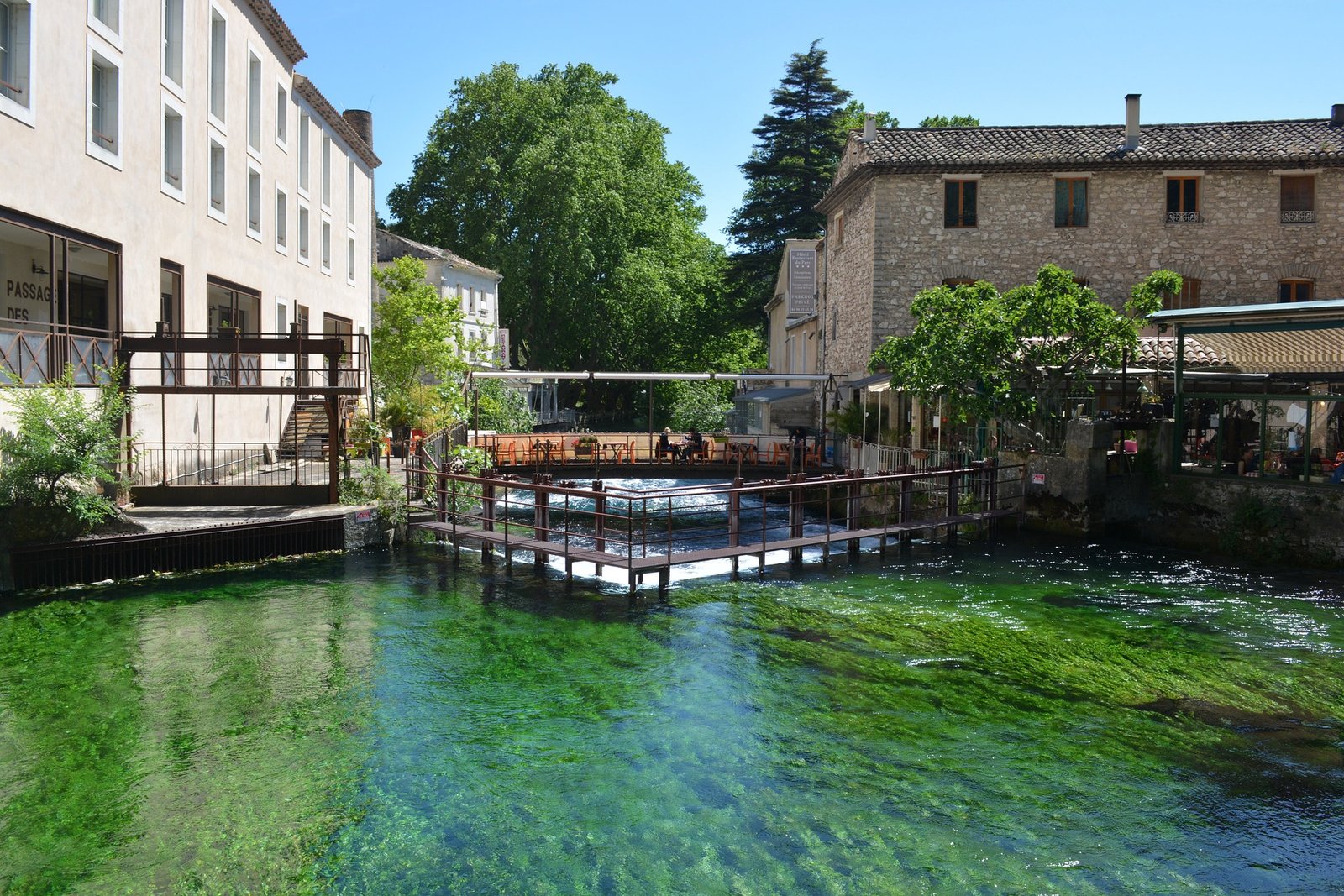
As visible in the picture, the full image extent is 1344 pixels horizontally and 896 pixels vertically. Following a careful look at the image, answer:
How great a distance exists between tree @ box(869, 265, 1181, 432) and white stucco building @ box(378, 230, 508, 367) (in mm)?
24465

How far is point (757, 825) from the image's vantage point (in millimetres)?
8117

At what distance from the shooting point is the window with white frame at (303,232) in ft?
102

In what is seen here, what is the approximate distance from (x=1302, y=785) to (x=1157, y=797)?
4.42 ft

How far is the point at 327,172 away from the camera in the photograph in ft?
110

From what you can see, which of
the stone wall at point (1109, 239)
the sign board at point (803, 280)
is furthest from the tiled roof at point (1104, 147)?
the sign board at point (803, 280)

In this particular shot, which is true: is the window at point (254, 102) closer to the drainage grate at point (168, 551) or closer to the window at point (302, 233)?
the window at point (302, 233)

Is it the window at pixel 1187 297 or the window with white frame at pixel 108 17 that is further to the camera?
the window at pixel 1187 297

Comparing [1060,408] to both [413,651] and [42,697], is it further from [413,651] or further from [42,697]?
[42,697]

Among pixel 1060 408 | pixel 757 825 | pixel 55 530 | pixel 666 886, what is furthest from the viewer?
pixel 1060 408

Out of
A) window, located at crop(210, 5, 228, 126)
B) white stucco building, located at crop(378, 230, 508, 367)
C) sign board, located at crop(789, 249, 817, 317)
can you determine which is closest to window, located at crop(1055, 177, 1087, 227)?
sign board, located at crop(789, 249, 817, 317)

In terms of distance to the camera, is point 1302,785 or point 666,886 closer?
point 666,886

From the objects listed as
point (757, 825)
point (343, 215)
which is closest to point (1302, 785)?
point (757, 825)

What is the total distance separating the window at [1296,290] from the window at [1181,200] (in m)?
3.17

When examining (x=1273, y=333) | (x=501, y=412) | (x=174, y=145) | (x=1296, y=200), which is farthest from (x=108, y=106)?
(x=1296, y=200)
